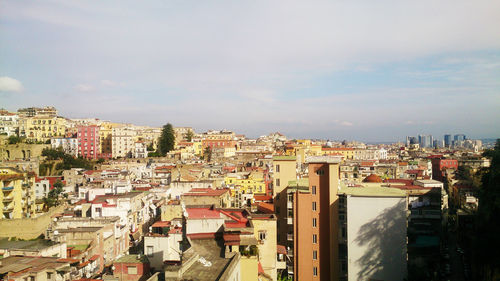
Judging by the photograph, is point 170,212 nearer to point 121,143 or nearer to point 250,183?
point 250,183

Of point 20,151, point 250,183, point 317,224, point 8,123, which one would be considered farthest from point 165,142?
point 317,224

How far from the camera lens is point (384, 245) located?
59.7 feet

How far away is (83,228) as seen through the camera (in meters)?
20.2

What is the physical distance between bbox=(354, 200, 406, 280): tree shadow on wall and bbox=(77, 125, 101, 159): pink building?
61183 mm

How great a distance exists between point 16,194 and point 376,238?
2522 centimetres

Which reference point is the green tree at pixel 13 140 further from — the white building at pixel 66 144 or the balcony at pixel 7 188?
the balcony at pixel 7 188

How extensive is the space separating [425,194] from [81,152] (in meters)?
60.9

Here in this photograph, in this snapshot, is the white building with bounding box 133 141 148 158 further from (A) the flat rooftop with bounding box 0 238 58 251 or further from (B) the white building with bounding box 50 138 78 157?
(A) the flat rooftop with bounding box 0 238 58 251

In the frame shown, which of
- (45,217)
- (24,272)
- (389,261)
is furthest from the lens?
(45,217)

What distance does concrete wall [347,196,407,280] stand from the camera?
1798cm

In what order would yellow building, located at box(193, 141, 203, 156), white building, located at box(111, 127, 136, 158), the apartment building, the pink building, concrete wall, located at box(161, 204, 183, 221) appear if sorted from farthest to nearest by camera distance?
yellow building, located at box(193, 141, 203, 156), white building, located at box(111, 127, 136, 158), the pink building, the apartment building, concrete wall, located at box(161, 204, 183, 221)

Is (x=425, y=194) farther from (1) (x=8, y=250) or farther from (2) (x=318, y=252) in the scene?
(1) (x=8, y=250)

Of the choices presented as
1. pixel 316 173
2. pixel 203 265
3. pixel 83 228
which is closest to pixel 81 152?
pixel 83 228

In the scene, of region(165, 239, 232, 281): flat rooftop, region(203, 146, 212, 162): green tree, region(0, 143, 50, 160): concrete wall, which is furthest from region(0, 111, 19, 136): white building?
region(165, 239, 232, 281): flat rooftop
